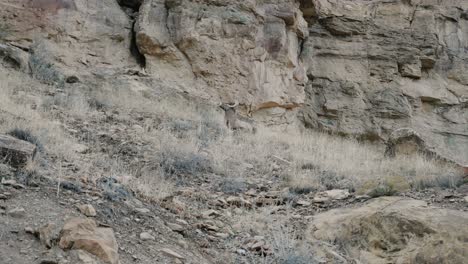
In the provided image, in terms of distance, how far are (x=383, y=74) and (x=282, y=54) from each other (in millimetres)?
4352

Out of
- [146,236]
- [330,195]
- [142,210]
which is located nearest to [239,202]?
[330,195]

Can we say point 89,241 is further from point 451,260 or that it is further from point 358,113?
point 358,113

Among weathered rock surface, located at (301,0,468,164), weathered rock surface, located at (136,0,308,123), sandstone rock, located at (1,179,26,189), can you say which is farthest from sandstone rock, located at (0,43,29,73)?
weathered rock surface, located at (301,0,468,164)

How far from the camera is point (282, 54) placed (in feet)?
49.7

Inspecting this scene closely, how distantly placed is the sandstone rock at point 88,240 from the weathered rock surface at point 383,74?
13882 millimetres

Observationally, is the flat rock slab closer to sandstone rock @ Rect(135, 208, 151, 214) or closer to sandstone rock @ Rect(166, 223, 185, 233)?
sandstone rock @ Rect(135, 208, 151, 214)

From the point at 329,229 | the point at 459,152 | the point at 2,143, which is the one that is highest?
the point at 2,143

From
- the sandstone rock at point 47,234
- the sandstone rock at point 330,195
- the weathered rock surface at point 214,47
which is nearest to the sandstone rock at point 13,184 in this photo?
the sandstone rock at point 47,234

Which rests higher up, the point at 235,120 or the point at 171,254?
the point at 171,254

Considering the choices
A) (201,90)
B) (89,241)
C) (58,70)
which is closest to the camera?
(89,241)

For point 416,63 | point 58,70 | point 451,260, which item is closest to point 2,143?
point 451,260

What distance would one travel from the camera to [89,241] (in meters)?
3.31

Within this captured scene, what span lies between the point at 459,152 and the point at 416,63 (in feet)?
11.4

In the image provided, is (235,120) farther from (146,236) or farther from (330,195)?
(146,236)
